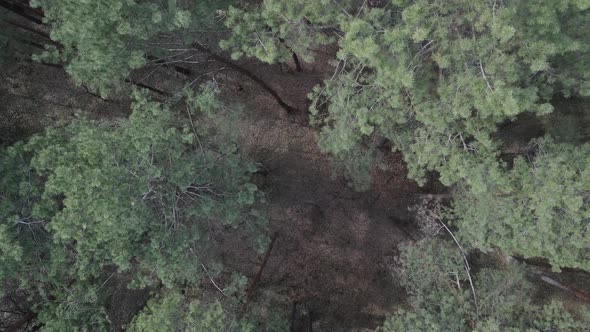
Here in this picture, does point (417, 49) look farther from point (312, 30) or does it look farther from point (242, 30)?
point (242, 30)

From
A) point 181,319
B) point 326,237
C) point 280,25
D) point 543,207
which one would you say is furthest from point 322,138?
point 181,319

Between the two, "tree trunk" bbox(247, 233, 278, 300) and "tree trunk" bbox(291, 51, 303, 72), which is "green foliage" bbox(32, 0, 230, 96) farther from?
"tree trunk" bbox(247, 233, 278, 300)

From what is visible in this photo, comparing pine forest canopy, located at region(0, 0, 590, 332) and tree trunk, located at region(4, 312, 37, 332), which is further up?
pine forest canopy, located at region(0, 0, 590, 332)

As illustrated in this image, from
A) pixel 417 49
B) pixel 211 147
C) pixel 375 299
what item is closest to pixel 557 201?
pixel 417 49

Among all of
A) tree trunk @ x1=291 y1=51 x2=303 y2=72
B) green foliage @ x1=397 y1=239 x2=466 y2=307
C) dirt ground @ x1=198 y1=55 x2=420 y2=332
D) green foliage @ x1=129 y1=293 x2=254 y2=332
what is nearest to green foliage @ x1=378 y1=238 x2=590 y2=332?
green foliage @ x1=397 y1=239 x2=466 y2=307

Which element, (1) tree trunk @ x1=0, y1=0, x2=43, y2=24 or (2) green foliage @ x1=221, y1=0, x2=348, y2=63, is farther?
(1) tree trunk @ x1=0, y1=0, x2=43, y2=24

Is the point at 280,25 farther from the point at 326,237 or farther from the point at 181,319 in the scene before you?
the point at 326,237

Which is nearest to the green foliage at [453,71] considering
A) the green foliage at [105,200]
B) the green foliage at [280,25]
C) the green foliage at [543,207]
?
the green foliage at [280,25]
